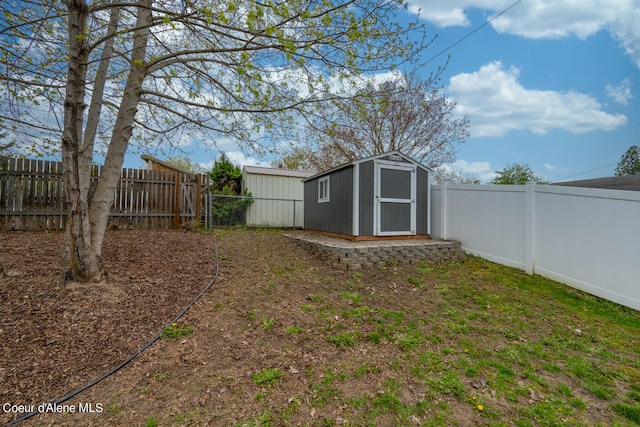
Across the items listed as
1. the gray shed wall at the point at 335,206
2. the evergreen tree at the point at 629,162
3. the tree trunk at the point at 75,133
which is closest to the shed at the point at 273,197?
the gray shed wall at the point at 335,206

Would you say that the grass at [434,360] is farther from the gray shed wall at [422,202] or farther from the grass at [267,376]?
the gray shed wall at [422,202]

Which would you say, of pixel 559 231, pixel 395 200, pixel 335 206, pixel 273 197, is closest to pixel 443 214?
pixel 395 200

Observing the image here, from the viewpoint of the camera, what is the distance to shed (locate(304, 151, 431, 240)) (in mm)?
6676

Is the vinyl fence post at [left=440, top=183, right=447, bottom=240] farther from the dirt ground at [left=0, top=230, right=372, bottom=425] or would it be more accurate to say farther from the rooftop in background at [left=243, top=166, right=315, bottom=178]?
the rooftop in background at [left=243, top=166, right=315, bottom=178]

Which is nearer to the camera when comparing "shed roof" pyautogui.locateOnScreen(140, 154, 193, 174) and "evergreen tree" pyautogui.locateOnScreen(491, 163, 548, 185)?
"shed roof" pyautogui.locateOnScreen(140, 154, 193, 174)

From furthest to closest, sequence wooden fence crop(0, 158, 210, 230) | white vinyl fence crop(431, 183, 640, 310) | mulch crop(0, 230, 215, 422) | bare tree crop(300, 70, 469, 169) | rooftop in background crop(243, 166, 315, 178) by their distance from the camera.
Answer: rooftop in background crop(243, 166, 315, 178)
bare tree crop(300, 70, 469, 169)
wooden fence crop(0, 158, 210, 230)
white vinyl fence crop(431, 183, 640, 310)
mulch crop(0, 230, 215, 422)

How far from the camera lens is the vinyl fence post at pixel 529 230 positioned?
18.2 ft

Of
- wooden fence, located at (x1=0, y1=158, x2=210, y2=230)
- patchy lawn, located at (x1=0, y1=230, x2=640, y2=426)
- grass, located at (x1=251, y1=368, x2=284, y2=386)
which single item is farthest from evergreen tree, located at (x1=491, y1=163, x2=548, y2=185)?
grass, located at (x1=251, y1=368, x2=284, y2=386)

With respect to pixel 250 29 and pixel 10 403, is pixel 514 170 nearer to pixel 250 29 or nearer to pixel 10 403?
pixel 250 29

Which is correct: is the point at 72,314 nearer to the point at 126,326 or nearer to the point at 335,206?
the point at 126,326

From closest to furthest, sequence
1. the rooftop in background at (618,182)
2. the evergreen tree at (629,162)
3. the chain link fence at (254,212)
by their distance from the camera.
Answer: the rooftop in background at (618,182), the chain link fence at (254,212), the evergreen tree at (629,162)

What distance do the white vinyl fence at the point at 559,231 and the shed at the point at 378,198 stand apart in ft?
2.93

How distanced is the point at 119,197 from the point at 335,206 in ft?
19.8

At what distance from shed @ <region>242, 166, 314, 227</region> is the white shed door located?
538 cm
